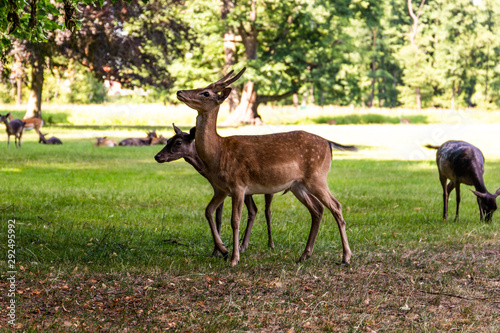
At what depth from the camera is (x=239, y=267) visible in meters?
6.66

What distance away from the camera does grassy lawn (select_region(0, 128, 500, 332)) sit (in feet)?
16.9

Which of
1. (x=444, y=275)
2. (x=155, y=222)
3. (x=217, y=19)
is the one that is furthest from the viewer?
(x=217, y=19)

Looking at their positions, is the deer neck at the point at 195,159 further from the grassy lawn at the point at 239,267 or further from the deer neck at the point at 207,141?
the grassy lawn at the point at 239,267

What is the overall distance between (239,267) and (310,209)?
107 centimetres

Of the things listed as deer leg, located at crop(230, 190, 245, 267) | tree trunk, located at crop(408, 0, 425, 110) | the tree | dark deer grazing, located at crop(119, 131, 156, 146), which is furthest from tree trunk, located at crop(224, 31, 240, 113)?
deer leg, located at crop(230, 190, 245, 267)

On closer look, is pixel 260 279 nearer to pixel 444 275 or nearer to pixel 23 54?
pixel 444 275

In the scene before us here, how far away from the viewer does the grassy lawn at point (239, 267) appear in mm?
5164

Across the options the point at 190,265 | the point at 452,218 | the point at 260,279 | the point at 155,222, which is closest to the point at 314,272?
the point at 260,279

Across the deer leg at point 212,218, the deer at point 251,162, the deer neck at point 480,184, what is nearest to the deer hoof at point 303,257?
the deer at point 251,162

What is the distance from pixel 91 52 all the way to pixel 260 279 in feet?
90.6

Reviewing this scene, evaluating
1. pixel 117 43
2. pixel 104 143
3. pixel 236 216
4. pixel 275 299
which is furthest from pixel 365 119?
pixel 275 299

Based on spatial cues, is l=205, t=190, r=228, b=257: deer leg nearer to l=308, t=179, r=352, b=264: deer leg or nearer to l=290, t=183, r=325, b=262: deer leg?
l=290, t=183, r=325, b=262: deer leg

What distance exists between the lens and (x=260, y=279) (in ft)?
20.5

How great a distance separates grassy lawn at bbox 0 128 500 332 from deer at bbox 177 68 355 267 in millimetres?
595
